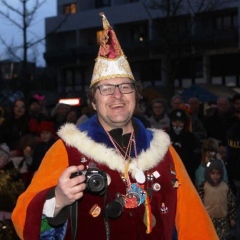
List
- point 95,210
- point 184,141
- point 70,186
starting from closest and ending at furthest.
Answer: point 70,186, point 95,210, point 184,141

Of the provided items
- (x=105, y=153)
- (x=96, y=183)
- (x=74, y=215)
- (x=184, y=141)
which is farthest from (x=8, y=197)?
(x=96, y=183)

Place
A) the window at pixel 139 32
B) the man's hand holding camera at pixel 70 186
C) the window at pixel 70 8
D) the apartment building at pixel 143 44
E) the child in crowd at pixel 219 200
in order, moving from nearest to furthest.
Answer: the man's hand holding camera at pixel 70 186 < the child in crowd at pixel 219 200 < the apartment building at pixel 143 44 < the window at pixel 139 32 < the window at pixel 70 8

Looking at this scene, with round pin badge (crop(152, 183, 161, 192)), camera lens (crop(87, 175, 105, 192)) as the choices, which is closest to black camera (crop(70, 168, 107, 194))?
camera lens (crop(87, 175, 105, 192))

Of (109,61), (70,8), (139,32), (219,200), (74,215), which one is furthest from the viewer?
(70,8)

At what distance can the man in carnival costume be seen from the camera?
3.33m

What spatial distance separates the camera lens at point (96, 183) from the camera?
3029 mm

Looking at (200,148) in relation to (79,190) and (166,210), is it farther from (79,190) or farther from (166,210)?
(79,190)

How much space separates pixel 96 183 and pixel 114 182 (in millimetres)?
457

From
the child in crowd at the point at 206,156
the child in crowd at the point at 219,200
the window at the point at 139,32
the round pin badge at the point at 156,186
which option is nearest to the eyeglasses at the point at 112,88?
the round pin badge at the point at 156,186

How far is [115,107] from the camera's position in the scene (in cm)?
354

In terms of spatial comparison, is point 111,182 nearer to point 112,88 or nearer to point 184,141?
point 112,88

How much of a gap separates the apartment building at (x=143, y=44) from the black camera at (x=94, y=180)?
28755 mm

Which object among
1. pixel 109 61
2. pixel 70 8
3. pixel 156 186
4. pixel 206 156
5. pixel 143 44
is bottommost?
pixel 206 156

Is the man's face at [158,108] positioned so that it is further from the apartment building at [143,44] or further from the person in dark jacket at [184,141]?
the apartment building at [143,44]
